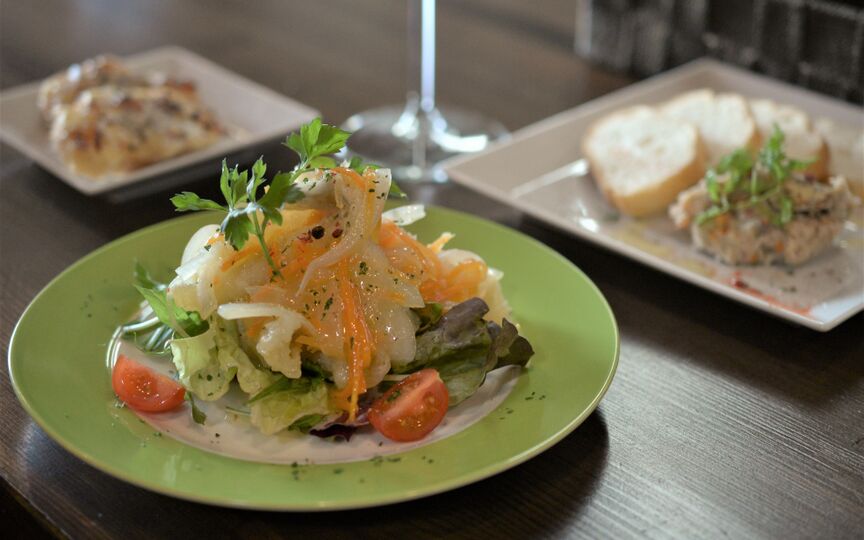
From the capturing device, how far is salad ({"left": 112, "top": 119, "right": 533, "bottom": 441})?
4.39ft

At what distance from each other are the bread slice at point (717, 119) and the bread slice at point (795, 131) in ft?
0.16

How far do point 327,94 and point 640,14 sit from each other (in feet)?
3.13

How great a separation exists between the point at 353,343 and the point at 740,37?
6.13 ft

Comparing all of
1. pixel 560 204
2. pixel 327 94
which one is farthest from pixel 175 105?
pixel 560 204

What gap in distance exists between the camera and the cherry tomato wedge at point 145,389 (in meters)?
1.37

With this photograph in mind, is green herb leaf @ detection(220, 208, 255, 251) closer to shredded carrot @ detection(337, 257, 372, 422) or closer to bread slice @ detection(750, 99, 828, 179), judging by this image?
shredded carrot @ detection(337, 257, 372, 422)

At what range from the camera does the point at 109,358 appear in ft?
4.91

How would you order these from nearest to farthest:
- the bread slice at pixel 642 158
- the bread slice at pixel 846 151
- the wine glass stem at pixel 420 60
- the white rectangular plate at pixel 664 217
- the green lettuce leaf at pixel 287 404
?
the green lettuce leaf at pixel 287 404 < the white rectangular plate at pixel 664 217 < the bread slice at pixel 642 158 < the bread slice at pixel 846 151 < the wine glass stem at pixel 420 60

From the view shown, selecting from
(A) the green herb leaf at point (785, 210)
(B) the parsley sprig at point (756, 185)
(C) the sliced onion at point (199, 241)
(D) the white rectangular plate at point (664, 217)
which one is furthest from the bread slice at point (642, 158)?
(C) the sliced onion at point (199, 241)

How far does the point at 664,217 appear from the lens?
83.7 inches

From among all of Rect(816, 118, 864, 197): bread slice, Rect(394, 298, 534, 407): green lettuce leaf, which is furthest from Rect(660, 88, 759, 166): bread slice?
Rect(394, 298, 534, 407): green lettuce leaf

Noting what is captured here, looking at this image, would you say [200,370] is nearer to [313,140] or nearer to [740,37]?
[313,140]

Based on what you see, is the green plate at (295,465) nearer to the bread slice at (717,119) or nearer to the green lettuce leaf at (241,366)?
the green lettuce leaf at (241,366)

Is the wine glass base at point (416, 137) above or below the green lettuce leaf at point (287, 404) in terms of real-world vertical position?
below
